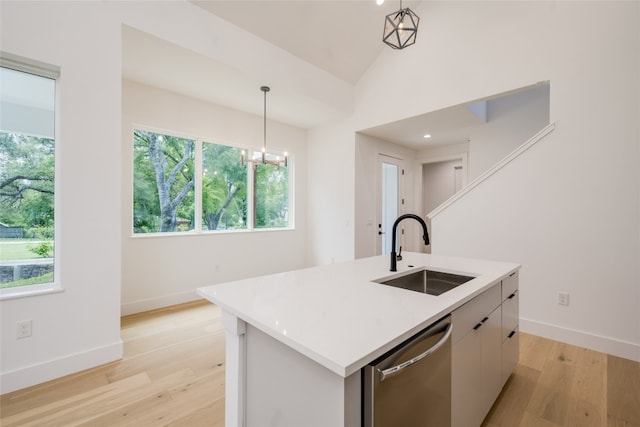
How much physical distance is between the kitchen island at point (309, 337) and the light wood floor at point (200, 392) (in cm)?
86

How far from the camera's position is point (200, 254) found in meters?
3.99

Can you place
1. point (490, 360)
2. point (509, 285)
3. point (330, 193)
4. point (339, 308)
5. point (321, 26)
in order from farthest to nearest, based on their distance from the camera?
point (330, 193) → point (321, 26) → point (509, 285) → point (490, 360) → point (339, 308)

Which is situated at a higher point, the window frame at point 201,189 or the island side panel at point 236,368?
the window frame at point 201,189

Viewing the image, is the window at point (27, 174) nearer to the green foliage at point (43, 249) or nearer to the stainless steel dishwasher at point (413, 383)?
the green foliage at point (43, 249)

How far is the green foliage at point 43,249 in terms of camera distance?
2207mm

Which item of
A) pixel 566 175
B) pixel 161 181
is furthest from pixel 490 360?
pixel 161 181

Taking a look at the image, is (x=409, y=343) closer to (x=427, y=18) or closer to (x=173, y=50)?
(x=173, y=50)

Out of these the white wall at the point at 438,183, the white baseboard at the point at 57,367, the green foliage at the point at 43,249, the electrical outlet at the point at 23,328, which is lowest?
the white baseboard at the point at 57,367

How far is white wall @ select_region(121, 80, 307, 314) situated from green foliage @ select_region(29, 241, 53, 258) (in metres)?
1.16

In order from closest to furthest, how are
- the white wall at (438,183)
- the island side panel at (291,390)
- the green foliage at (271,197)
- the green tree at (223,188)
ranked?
1. the island side panel at (291,390)
2. the green tree at (223,188)
3. the green foliage at (271,197)
4. the white wall at (438,183)

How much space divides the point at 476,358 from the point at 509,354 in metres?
0.72

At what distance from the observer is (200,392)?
77.4 inches

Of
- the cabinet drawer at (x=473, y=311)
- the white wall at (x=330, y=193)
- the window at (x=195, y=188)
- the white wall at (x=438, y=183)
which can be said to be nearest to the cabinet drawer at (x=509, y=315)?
the cabinet drawer at (x=473, y=311)

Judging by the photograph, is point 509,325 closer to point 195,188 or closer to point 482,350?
point 482,350
